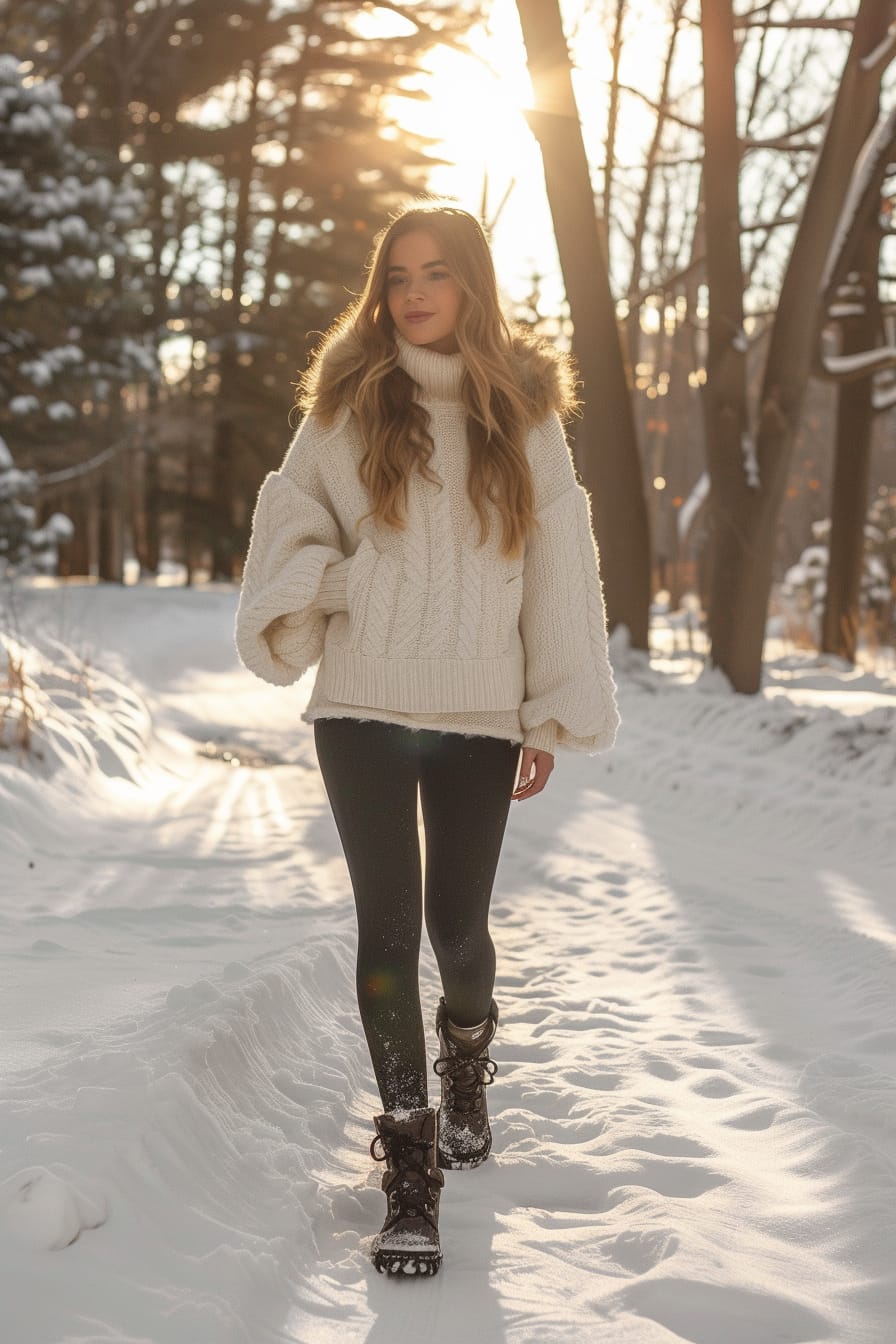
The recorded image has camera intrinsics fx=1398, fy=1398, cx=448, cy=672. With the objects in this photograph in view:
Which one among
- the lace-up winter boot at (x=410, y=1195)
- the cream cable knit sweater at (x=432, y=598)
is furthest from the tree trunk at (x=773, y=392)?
the lace-up winter boot at (x=410, y=1195)

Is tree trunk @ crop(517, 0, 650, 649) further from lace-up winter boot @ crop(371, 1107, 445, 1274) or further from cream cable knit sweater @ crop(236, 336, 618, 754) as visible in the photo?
lace-up winter boot @ crop(371, 1107, 445, 1274)

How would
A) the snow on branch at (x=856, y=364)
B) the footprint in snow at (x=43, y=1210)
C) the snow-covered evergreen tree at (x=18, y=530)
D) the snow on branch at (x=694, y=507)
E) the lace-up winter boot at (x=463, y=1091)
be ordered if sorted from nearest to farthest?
1. the footprint in snow at (x=43, y=1210)
2. the lace-up winter boot at (x=463, y=1091)
3. the snow on branch at (x=856, y=364)
4. the snow-covered evergreen tree at (x=18, y=530)
5. the snow on branch at (x=694, y=507)

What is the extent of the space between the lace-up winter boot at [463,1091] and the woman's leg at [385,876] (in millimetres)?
258

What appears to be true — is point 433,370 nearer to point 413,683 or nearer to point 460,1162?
point 413,683

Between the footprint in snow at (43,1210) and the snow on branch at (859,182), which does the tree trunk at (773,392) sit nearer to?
the snow on branch at (859,182)

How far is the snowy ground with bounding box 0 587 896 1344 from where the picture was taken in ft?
7.62

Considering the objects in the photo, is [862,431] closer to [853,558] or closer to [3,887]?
[853,558]

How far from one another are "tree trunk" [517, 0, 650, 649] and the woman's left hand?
8.17 metres

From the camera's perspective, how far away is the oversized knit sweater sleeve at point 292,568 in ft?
8.77

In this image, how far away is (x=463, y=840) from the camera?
2.75 m

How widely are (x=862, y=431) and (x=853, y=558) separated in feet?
4.41

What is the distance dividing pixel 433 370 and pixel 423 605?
0.47 metres

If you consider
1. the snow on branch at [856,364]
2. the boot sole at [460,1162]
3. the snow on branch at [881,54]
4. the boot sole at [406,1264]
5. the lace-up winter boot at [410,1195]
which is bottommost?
the boot sole at [460,1162]

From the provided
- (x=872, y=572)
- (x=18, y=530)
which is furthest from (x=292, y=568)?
(x=872, y=572)
